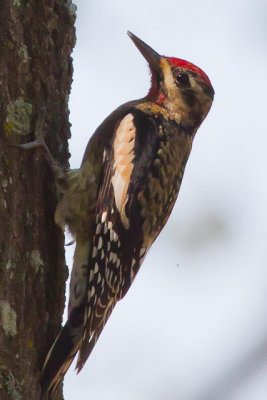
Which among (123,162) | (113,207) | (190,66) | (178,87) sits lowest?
(113,207)

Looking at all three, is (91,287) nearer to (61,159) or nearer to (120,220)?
(120,220)

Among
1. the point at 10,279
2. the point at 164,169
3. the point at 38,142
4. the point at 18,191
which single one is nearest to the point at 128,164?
the point at 164,169

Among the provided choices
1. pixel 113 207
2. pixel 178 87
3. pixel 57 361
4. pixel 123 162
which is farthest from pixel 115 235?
pixel 178 87

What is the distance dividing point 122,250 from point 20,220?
757mm

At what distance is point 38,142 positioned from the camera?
10.4 feet

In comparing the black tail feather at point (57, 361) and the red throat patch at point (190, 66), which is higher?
the red throat patch at point (190, 66)

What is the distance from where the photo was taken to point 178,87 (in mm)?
4301

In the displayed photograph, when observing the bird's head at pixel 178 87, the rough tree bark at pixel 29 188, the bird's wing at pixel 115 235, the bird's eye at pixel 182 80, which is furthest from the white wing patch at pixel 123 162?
the bird's eye at pixel 182 80

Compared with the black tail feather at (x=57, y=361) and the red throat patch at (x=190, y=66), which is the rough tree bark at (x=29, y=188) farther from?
the red throat patch at (x=190, y=66)

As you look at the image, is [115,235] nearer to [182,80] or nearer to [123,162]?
[123,162]

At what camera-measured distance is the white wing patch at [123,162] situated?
345 centimetres

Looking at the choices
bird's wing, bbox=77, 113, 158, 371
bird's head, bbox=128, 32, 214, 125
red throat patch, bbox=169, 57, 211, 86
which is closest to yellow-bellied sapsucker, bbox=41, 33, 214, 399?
bird's wing, bbox=77, 113, 158, 371

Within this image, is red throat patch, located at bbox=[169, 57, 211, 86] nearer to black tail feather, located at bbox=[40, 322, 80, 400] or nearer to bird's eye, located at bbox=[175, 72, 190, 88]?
bird's eye, located at bbox=[175, 72, 190, 88]

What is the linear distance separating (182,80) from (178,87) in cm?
5
